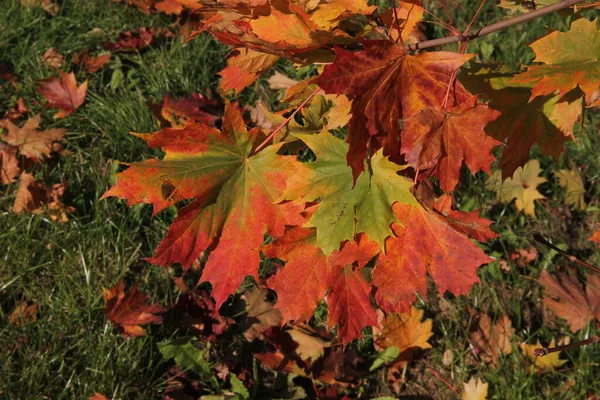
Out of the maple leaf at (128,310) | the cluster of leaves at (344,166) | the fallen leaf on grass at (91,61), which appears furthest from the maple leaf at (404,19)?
the fallen leaf on grass at (91,61)

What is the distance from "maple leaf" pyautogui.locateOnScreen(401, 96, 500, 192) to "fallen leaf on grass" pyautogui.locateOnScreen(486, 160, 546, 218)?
1.44 m

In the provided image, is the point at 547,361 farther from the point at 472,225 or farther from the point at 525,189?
the point at 472,225

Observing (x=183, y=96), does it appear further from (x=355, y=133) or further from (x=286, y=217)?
(x=355, y=133)

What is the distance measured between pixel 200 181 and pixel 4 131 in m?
1.62

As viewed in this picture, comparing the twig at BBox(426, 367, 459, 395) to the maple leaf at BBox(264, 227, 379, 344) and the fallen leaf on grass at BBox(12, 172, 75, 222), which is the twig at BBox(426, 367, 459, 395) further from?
the fallen leaf on grass at BBox(12, 172, 75, 222)

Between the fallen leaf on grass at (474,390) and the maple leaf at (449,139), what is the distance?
38.9 inches

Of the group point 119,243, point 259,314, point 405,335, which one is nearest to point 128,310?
point 119,243

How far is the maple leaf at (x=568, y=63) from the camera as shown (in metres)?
1.25

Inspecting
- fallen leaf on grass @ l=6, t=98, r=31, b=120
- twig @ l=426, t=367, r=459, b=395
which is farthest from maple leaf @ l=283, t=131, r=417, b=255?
fallen leaf on grass @ l=6, t=98, r=31, b=120

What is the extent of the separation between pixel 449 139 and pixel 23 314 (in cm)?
167

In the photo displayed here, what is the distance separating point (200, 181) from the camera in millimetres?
1319

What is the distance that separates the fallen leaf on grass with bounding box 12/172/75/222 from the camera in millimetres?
2328

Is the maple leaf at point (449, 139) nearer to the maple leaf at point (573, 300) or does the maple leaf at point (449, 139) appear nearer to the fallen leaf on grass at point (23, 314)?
the maple leaf at point (573, 300)

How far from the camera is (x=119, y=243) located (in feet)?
7.55
